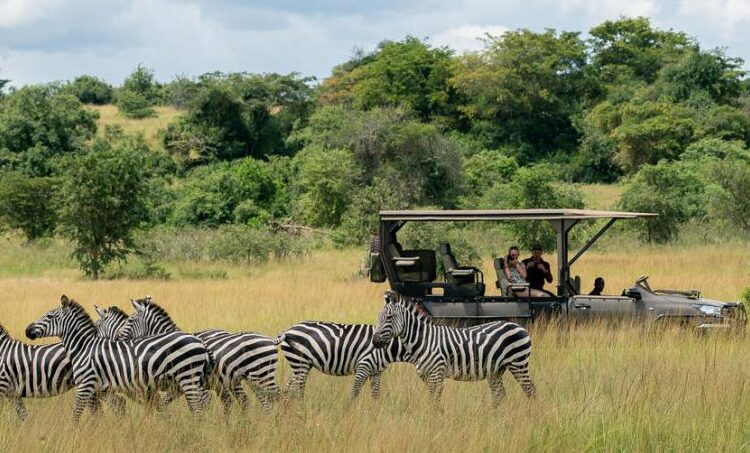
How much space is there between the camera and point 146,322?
9891 mm

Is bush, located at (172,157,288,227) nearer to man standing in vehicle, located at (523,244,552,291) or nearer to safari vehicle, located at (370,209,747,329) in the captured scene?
man standing in vehicle, located at (523,244,552,291)

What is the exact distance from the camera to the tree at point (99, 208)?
25922 mm

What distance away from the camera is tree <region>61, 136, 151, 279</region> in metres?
25.9

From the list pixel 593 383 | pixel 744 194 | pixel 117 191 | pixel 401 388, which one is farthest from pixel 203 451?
pixel 744 194

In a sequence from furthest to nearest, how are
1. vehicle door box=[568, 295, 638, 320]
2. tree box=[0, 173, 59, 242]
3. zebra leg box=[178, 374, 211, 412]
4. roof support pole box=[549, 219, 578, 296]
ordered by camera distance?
1. tree box=[0, 173, 59, 242]
2. roof support pole box=[549, 219, 578, 296]
3. vehicle door box=[568, 295, 638, 320]
4. zebra leg box=[178, 374, 211, 412]

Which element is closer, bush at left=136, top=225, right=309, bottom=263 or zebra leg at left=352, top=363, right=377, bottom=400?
zebra leg at left=352, top=363, right=377, bottom=400

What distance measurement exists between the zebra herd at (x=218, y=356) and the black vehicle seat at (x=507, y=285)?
319 centimetres

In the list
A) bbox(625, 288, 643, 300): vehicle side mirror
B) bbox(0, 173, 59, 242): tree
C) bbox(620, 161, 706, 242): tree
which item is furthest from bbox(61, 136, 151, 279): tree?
bbox(625, 288, 643, 300): vehicle side mirror

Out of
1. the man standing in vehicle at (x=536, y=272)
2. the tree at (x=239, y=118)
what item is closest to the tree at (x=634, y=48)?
the tree at (x=239, y=118)

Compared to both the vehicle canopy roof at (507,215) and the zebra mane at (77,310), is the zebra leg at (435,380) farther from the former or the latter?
the vehicle canopy roof at (507,215)

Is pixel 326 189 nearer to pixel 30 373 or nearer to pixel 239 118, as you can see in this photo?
pixel 239 118

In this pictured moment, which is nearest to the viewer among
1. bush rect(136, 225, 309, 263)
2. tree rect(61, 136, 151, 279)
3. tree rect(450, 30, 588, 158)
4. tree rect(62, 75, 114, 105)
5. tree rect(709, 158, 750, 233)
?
tree rect(61, 136, 151, 279)

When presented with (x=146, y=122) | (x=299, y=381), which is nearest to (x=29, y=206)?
(x=146, y=122)

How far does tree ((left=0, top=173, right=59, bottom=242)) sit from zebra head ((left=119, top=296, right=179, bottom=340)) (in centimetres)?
2545
